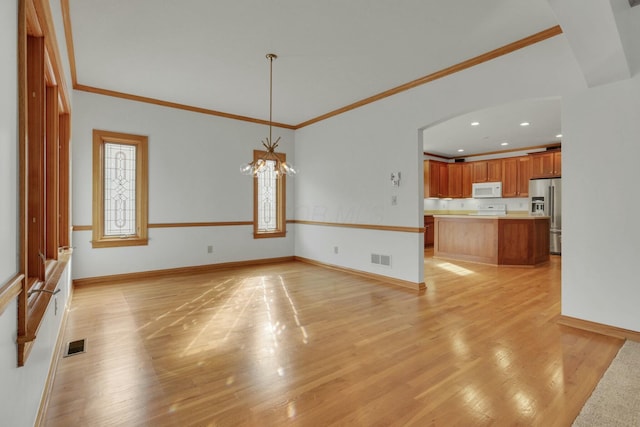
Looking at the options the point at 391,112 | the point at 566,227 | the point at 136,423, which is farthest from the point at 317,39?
the point at 136,423

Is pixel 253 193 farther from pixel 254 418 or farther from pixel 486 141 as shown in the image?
pixel 486 141

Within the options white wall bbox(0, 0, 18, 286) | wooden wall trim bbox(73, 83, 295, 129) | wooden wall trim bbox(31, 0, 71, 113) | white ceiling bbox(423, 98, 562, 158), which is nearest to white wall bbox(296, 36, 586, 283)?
white ceiling bbox(423, 98, 562, 158)

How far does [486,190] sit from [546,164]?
1.48 metres

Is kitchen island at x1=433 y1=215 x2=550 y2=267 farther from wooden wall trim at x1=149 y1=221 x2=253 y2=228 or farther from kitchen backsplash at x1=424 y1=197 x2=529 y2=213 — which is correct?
wooden wall trim at x1=149 y1=221 x2=253 y2=228

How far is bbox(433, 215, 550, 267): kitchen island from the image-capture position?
6230mm

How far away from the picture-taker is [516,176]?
331 inches

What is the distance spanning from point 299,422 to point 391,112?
4.17 meters

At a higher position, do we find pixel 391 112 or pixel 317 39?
pixel 317 39

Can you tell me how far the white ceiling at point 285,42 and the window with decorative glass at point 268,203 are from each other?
166 cm

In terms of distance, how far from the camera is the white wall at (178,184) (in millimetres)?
4688

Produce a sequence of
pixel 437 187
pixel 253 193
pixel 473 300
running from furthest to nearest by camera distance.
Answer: pixel 437 187 < pixel 253 193 < pixel 473 300

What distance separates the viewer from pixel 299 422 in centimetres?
176

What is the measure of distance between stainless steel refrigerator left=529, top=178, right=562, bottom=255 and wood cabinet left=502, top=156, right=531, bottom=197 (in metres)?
0.43

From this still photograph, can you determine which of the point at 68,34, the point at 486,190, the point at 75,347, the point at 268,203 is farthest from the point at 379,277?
the point at 486,190
